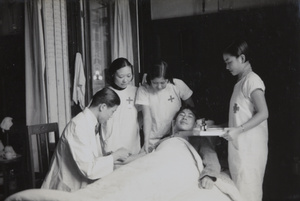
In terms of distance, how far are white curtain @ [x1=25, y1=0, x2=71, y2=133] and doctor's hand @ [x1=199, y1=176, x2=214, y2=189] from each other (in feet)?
4.39

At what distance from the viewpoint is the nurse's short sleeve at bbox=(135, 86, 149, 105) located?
190 cm

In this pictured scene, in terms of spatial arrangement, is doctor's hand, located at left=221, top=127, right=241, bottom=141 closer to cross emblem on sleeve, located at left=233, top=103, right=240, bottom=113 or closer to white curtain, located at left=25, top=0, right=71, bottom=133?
cross emblem on sleeve, located at left=233, top=103, right=240, bottom=113

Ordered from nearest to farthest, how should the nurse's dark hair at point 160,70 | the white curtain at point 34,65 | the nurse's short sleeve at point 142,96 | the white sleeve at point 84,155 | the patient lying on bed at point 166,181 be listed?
the patient lying on bed at point 166,181 → the white sleeve at point 84,155 → the nurse's dark hair at point 160,70 → the nurse's short sleeve at point 142,96 → the white curtain at point 34,65

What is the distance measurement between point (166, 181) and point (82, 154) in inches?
14.8

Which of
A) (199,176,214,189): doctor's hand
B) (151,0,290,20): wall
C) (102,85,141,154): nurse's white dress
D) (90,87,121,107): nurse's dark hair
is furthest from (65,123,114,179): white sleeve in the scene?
(151,0,290,20): wall

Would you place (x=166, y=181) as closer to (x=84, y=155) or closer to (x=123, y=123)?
(x=84, y=155)

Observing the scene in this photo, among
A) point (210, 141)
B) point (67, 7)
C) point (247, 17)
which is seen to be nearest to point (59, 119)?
point (67, 7)

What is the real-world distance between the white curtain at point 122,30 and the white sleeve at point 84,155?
3.66ft

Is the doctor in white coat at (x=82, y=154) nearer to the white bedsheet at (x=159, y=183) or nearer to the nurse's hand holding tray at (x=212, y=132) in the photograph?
the white bedsheet at (x=159, y=183)

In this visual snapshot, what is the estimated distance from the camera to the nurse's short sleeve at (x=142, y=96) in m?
1.90

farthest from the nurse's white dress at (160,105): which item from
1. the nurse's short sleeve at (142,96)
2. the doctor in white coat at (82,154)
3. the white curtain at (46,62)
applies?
the white curtain at (46,62)

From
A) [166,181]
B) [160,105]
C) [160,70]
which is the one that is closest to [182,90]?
[160,105]

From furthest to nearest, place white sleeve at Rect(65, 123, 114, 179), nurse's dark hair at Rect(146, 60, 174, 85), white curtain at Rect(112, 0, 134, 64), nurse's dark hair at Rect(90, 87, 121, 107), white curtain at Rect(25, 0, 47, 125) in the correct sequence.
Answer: white curtain at Rect(112, 0, 134, 64) → white curtain at Rect(25, 0, 47, 125) → nurse's dark hair at Rect(146, 60, 174, 85) → nurse's dark hair at Rect(90, 87, 121, 107) → white sleeve at Rect(65, 123, 114, 179)

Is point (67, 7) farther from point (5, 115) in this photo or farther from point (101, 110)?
point (101, 110)
